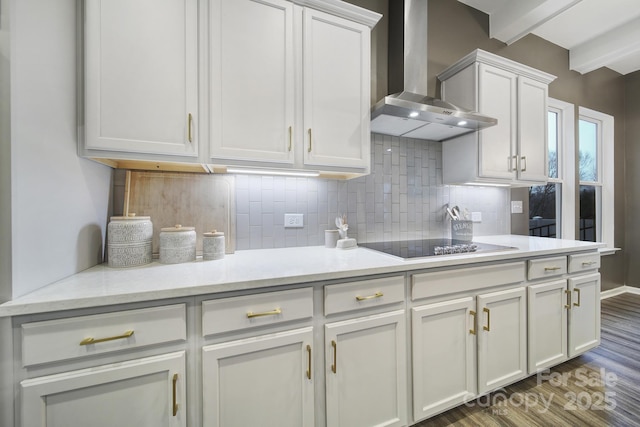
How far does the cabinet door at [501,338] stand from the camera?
144cm

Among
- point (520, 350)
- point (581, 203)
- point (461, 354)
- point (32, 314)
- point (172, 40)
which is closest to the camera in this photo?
point (32, 314)

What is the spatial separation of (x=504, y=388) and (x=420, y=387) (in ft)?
2.72

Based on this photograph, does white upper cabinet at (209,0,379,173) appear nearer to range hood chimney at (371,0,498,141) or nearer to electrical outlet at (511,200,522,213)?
Answer: range hood chimney at (371,0,498,141)

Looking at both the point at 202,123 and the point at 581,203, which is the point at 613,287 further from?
the point at 202,123

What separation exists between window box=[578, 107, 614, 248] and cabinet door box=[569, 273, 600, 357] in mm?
1856

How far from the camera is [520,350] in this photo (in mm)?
1572

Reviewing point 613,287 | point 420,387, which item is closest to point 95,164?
point 420,387

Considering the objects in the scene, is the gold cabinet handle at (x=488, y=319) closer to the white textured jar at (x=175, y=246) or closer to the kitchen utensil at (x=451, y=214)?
the kitchen utensil at (x=451, y=214)

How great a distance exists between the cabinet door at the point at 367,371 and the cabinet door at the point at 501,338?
553mm

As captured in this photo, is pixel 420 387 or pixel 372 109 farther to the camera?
pixel 372 109

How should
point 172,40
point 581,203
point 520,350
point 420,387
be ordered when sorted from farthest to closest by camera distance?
1. point 581,203
2. point 520,350
3. point 420,387
4. point 172,40

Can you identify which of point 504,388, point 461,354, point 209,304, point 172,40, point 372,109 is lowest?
point 504,388

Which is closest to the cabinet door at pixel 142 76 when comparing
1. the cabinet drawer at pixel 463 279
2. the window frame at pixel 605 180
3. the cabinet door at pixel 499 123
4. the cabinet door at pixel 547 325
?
the cabinet drawer at pixel 463 279

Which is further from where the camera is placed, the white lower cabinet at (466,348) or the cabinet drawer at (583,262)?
the cabinet drawer at (583,262)
